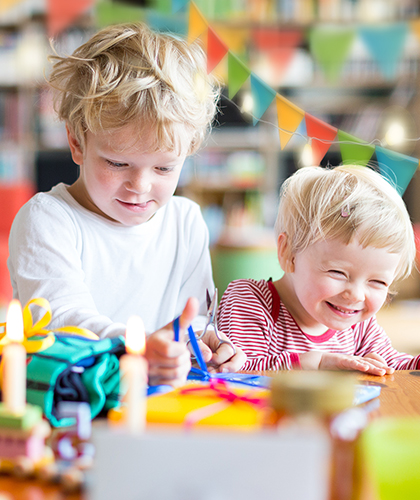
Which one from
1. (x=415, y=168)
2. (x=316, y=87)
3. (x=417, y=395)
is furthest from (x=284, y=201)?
(x=316, y=87)

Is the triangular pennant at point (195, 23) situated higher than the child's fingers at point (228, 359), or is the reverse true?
the triangular pennant at point (195, 23)

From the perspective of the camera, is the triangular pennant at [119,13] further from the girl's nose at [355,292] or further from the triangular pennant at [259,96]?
the girl's nose at [355,292]

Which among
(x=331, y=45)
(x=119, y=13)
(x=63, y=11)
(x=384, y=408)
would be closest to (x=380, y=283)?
(x=384, y=408)

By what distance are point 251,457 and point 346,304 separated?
66cm

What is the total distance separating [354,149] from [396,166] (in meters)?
0.08

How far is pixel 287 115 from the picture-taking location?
1.04m

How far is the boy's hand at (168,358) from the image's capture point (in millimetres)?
557

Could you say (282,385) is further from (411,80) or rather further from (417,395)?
(411,80)

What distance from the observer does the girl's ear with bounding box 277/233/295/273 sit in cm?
104

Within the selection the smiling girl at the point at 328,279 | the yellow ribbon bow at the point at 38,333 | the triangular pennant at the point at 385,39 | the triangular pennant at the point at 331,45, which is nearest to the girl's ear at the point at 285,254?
the smiling girl at the point at 328,279

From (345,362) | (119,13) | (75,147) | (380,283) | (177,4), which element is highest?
(119,13)

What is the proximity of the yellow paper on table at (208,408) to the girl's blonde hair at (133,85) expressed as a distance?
499 mm

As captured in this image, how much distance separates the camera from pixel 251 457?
0.30 meters

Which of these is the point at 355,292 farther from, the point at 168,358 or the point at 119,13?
the point at 119,13
